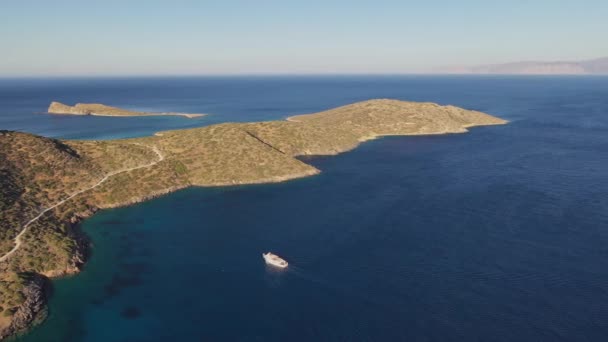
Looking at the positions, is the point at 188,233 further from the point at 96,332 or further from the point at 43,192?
the point at 43,192

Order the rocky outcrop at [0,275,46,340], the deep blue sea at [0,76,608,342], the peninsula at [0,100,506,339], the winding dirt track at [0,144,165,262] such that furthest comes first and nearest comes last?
the winding dirt track at [0,144,165,262]
the peninsula at [0,100,506,339]
the rocky outcrop at [0,275,46,340]
the deep blue sea at [0,76,608,342]

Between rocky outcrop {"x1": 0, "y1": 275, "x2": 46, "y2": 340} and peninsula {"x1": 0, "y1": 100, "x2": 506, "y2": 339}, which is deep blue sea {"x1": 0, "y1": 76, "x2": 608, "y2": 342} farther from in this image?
peninsula {"x1": 0, "y1": 100, "x2": 506, "y2": 339}

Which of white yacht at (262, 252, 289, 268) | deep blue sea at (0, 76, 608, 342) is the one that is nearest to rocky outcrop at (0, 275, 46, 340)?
deep blue sea at (0, 76, 608, 342)

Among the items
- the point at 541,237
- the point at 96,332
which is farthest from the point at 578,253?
the point at 96,332

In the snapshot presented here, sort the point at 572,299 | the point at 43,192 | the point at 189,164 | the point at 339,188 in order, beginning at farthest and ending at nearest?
the point at 189,164 < the point at 339,188 < the point at 43,192 < the point at 572,299

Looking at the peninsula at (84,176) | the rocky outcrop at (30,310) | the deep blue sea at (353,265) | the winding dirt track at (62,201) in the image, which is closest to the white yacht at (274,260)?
the deep blue sea at (353,265)
